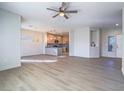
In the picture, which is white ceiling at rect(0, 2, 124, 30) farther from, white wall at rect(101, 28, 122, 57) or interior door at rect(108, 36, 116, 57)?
interior door at rect(108, 36, 116, 57)

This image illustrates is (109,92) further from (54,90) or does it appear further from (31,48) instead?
(31,48)

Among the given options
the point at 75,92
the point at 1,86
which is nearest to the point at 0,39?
the point at 1,86

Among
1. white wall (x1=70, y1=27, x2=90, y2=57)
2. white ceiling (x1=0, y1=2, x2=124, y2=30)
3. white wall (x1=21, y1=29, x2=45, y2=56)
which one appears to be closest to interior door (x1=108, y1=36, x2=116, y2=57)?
white wall (x1=70, y1=27, x2=90, y2=57)

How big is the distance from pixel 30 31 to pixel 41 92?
29.9 feet

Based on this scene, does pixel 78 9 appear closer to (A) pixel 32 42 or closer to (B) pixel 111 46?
(B) pixel 111 46

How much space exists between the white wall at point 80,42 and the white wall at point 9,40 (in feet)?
18.1

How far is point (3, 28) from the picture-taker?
4.70m

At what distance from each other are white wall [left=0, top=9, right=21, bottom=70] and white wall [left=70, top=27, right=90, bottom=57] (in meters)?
5.53

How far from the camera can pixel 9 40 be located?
4.98 meters

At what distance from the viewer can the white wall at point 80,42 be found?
911 cm

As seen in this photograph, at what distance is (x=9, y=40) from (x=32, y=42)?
6.31 metres

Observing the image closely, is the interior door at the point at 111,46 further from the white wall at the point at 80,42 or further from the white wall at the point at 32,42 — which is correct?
the white wall at the point at 32,42

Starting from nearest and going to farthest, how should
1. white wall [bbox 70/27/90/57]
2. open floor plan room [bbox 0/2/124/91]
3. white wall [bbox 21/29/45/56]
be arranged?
open floor plan room [bbox 0/2/124/91] → white wall [bbox 70/27/90/57] → white wall [bbox 21/29/45/56]

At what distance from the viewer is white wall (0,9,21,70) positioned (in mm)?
4664
